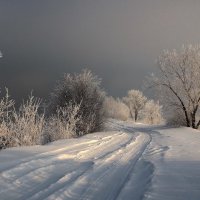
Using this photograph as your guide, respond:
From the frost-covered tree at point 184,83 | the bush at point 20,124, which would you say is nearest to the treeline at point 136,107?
the frost-covered tree at point 184,83

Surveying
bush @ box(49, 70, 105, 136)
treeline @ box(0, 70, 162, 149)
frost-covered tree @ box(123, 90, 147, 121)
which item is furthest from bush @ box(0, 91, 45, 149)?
frost-covered tree @ box(123, 90, 147, 121)

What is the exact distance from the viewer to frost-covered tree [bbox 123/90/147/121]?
95.9 metres

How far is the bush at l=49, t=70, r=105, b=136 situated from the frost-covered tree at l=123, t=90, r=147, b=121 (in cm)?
6311

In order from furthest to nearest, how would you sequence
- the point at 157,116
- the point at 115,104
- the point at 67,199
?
the point at 115,104
the point at 157,116
the point at 67,199

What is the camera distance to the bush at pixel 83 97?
98.7 feet

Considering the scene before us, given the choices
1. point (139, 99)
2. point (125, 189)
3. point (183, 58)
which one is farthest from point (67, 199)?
point (139, 99)

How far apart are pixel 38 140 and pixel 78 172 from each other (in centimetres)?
667

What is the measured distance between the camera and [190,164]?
36.3 ft

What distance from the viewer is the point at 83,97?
102 feet

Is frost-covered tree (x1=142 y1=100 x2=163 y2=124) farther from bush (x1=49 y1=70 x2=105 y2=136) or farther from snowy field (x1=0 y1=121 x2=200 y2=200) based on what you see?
snowy field (x1=0 y1=121 x2=200 y2=200)

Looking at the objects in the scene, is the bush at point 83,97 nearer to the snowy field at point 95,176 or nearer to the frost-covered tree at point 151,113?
the snowy field at point 95,176

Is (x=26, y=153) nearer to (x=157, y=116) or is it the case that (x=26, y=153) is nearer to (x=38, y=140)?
(x=38, y=140)

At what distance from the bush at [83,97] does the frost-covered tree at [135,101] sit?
63.1m

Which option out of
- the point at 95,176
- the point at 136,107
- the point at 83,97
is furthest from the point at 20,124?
the point at 136,107
